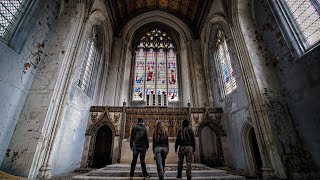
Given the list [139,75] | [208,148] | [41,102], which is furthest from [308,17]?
[139,75]

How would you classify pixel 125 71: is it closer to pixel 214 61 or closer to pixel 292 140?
pixel 214 61

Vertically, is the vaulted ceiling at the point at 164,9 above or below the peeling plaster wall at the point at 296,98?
above

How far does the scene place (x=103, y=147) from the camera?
28.0 feet

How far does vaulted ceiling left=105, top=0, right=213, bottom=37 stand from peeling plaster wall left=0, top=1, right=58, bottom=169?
610 cm

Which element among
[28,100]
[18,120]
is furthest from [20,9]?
[18,120]

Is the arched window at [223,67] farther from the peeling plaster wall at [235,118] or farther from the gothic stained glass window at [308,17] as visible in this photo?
the gothic stained glass window at [308,17]

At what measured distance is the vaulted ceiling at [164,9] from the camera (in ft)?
37.1

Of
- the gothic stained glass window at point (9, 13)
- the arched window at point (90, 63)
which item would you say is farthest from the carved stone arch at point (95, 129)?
the gothic stained glass window at point (9, 13)

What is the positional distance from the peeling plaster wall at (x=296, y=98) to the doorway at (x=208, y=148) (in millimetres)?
4097

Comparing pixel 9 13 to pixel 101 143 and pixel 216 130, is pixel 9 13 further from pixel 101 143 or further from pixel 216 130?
pixel 216 130

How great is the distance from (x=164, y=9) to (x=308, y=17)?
10.8 meters

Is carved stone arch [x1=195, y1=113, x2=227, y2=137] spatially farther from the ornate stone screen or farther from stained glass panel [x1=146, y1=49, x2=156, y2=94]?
stained glass panel [x1=146, y1=49, x2=156, y2=94]

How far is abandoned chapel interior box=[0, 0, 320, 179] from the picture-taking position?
14.8 ft

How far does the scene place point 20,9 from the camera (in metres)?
4.84
